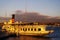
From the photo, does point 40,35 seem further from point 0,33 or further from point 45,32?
point 0,33

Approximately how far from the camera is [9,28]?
1027 centimetres

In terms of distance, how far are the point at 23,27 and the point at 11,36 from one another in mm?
1107

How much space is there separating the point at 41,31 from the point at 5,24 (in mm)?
1854

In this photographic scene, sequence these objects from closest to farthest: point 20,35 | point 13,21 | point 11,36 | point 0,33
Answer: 1. point 0,33
2. point 11,36
3. point 20,35
4. point 13,21

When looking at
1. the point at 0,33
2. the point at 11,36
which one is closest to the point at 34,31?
the point at 11,36

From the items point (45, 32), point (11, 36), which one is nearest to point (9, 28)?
point (11, 36)

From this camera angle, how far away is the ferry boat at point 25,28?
9672 mm

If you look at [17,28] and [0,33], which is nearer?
[0,33]

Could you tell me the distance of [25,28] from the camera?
1014cm

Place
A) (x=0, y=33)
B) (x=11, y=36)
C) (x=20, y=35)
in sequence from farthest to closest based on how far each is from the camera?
1. (x=20, y=35)
2. (x=11, y=36)
3. (x=0, y=33)

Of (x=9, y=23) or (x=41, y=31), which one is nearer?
(x=41, y=31)

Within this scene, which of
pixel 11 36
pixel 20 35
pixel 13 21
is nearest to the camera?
pixel 11 36

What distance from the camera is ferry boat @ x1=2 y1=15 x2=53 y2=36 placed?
381 inches

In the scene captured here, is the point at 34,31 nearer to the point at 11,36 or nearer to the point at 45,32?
the point at 45,32
